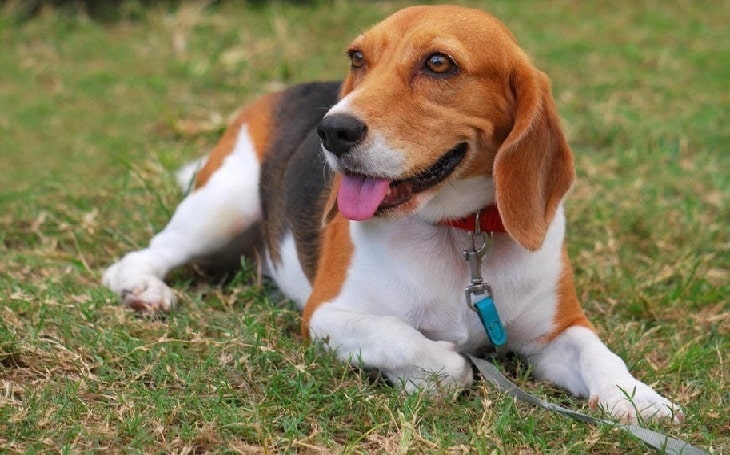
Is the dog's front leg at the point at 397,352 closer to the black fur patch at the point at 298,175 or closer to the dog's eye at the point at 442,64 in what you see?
the black fur patch at the point at 298,175

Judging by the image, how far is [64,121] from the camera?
8.35 m

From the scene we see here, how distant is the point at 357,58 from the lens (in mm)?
4363

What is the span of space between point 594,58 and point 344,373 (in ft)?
19.9

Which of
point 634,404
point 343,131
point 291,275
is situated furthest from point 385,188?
point 291,275

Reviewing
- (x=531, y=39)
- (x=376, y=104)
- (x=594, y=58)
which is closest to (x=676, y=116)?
(x=594, y=58)

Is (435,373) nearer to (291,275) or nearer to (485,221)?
(485,221)

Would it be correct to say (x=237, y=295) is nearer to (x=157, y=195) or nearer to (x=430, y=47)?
(x=157, y=195)

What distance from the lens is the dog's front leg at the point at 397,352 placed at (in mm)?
4031

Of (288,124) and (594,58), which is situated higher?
(288,124)

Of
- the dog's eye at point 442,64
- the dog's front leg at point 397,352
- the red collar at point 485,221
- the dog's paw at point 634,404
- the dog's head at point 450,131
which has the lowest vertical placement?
the dog's paw at point 634,404

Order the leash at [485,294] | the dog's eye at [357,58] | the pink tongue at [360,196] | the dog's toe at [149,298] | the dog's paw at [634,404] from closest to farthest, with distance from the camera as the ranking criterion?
the dog's paw at [634,404] → the pink tongue at [360,196] → the leash at [485,294] → the dog's eye at [357,58] → the dog's toe at [149,298]

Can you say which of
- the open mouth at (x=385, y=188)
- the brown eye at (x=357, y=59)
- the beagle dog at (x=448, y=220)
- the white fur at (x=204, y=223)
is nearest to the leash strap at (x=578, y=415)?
the beagle dog at (x=448, y=220)

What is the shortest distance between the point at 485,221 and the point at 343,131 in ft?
2.38

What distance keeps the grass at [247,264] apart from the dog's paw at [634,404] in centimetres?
6
